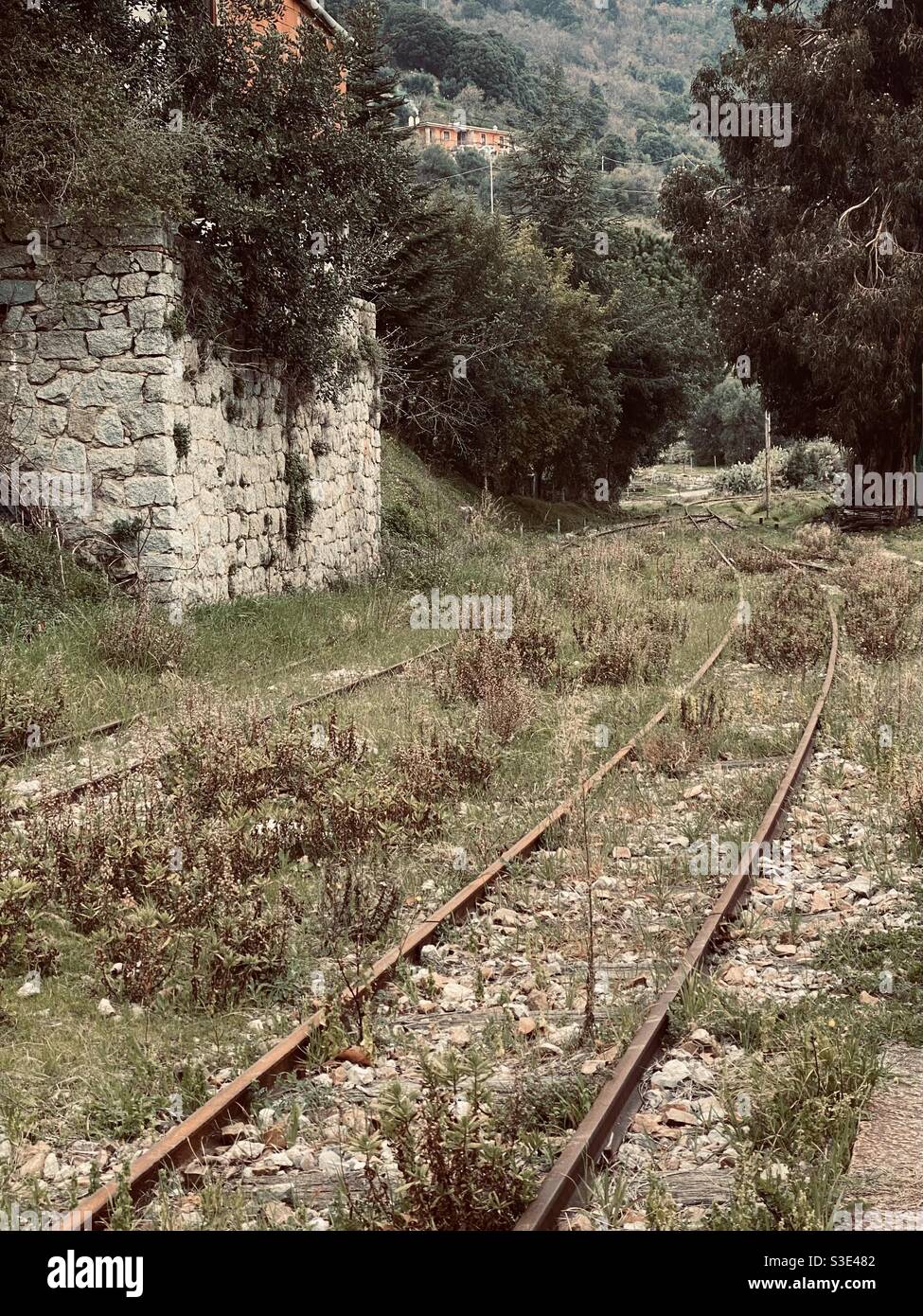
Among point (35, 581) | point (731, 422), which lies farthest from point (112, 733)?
point (731, 422)

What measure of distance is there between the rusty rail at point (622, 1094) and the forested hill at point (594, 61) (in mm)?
96121

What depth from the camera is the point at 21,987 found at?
16.2 feet

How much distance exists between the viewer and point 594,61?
14688 cm

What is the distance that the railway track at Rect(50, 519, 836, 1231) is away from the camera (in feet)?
10.8

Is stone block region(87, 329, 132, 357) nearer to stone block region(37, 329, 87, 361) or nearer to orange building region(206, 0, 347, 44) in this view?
stone block region(37, 329, 87, 361)

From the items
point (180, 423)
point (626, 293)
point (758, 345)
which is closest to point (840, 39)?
point (758, 345)

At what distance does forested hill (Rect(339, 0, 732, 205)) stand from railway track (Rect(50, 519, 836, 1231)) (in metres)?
95.8

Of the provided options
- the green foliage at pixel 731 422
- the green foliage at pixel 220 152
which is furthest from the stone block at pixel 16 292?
the green foliage at pixel 731 422

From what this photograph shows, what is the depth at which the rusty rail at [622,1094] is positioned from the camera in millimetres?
3262

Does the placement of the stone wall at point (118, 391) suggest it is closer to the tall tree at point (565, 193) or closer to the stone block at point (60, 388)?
the stone block at point (60, 388)

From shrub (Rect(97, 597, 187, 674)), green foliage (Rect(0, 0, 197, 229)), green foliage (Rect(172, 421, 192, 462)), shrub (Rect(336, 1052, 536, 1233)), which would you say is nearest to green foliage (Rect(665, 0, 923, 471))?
green foliage (Rect(172, 421, 192, 462))

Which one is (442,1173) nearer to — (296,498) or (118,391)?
(118,391)
